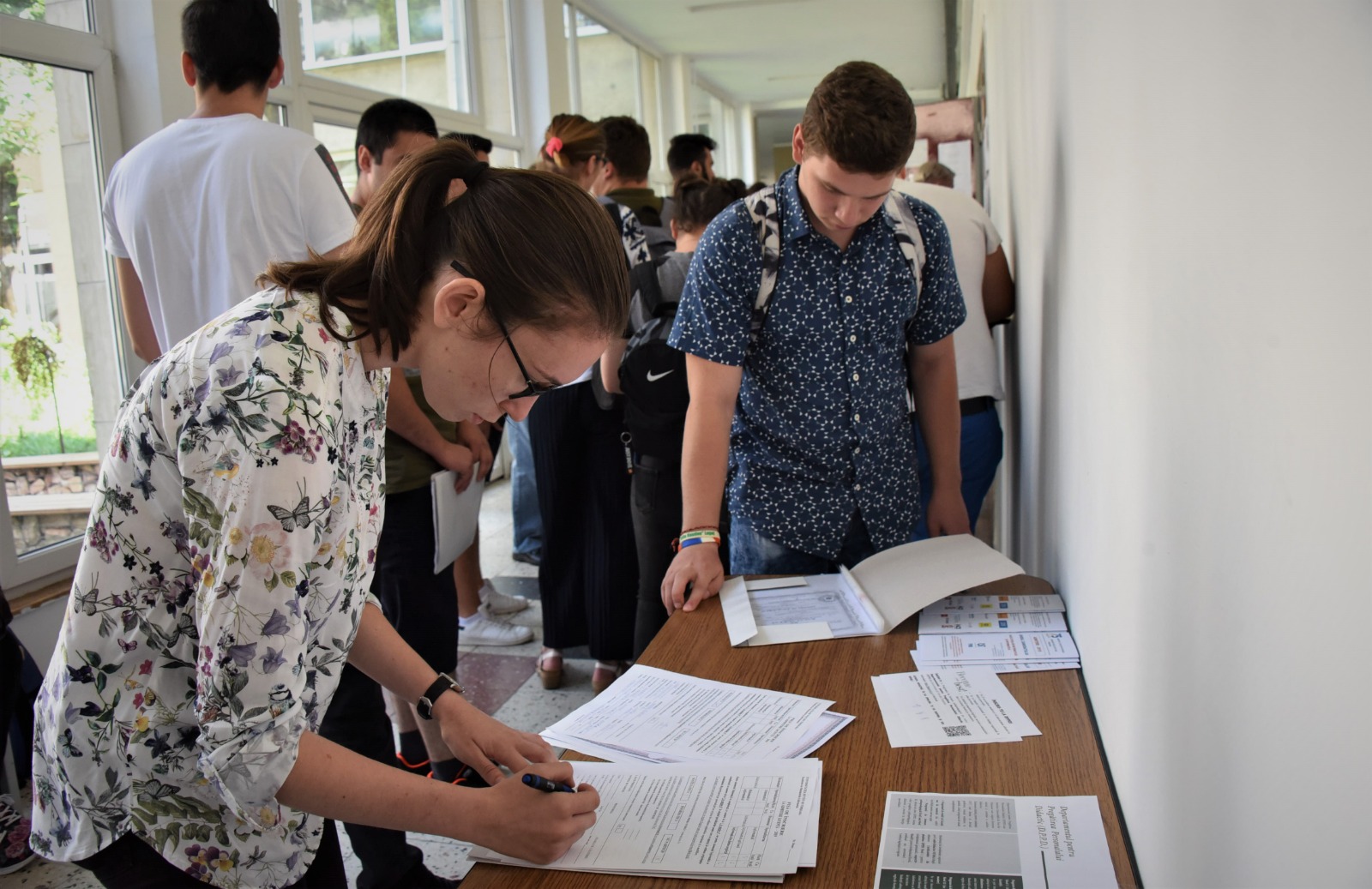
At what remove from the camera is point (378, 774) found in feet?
2.65

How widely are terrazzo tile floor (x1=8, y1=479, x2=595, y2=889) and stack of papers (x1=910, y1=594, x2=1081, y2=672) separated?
3.38 feet

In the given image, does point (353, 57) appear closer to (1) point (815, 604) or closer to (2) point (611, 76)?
(1) point (815, 604)

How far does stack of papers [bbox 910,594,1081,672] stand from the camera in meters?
1.23

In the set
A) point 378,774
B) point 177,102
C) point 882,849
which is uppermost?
point 177,102

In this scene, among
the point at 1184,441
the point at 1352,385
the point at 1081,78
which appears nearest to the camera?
the point at 1352,385

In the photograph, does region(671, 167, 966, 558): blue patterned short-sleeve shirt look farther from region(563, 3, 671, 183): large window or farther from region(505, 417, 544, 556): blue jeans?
region(563, 3, 671, 183): large window

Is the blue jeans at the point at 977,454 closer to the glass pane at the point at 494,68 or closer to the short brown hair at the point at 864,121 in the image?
the short brown hair at the point at 864,121

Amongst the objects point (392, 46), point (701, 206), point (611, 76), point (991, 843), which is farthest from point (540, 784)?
point (611, 76)

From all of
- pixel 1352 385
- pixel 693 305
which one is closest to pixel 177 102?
pixel 693 305

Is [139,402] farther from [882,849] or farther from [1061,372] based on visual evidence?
[1061,372]

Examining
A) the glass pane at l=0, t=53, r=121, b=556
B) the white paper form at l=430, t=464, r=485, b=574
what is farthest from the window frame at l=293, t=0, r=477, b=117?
the white paper form at l=430, t=464, r=485, b=574

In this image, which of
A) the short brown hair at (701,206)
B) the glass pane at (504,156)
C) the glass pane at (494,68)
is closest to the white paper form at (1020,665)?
the short brown hair at (701,206)

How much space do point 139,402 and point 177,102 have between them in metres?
2.57

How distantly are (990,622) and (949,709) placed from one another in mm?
276
